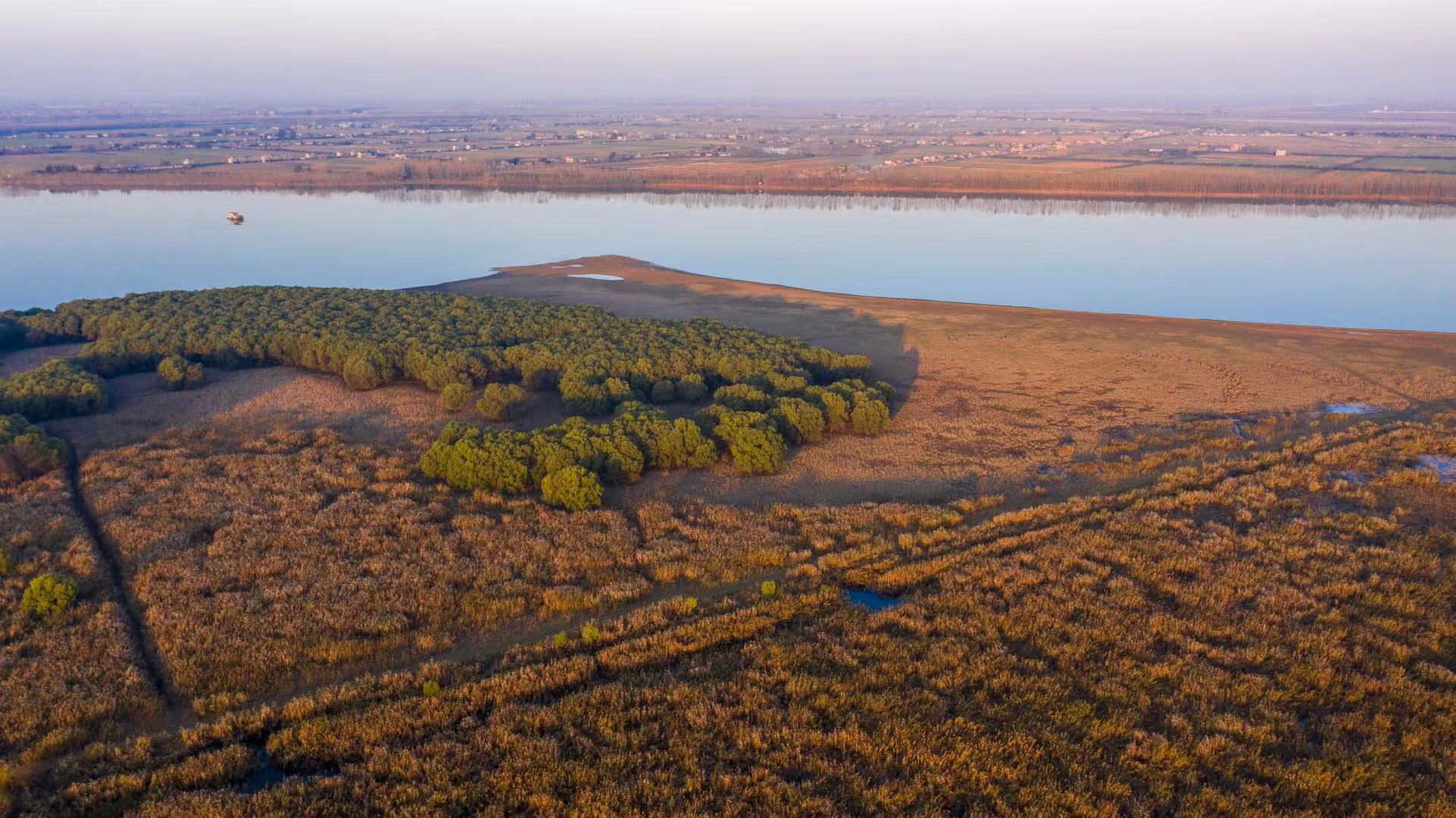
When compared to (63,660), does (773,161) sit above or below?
above

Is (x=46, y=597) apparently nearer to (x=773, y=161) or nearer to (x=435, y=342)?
(x=435, y=342)

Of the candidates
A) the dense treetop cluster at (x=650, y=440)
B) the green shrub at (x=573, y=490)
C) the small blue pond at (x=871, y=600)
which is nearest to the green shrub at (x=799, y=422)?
the dense treetop cluster at (x=650, y=440)

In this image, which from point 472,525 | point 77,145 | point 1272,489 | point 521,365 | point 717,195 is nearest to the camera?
point 472,525

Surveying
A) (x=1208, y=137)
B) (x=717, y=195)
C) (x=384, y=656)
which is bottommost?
(x=384, y=656)

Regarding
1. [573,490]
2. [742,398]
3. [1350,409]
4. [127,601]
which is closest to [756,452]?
[742,398]

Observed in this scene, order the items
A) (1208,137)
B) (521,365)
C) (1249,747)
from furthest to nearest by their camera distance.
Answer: (1208,137)
(521,365)
(1249,747)

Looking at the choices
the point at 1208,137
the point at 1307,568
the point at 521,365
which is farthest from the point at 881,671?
the point at 1208,137

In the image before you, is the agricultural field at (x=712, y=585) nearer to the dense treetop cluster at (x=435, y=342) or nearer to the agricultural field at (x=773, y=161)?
the dense treetop cluster at (x=435, y=342)

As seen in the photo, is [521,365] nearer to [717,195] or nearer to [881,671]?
[881,671]
